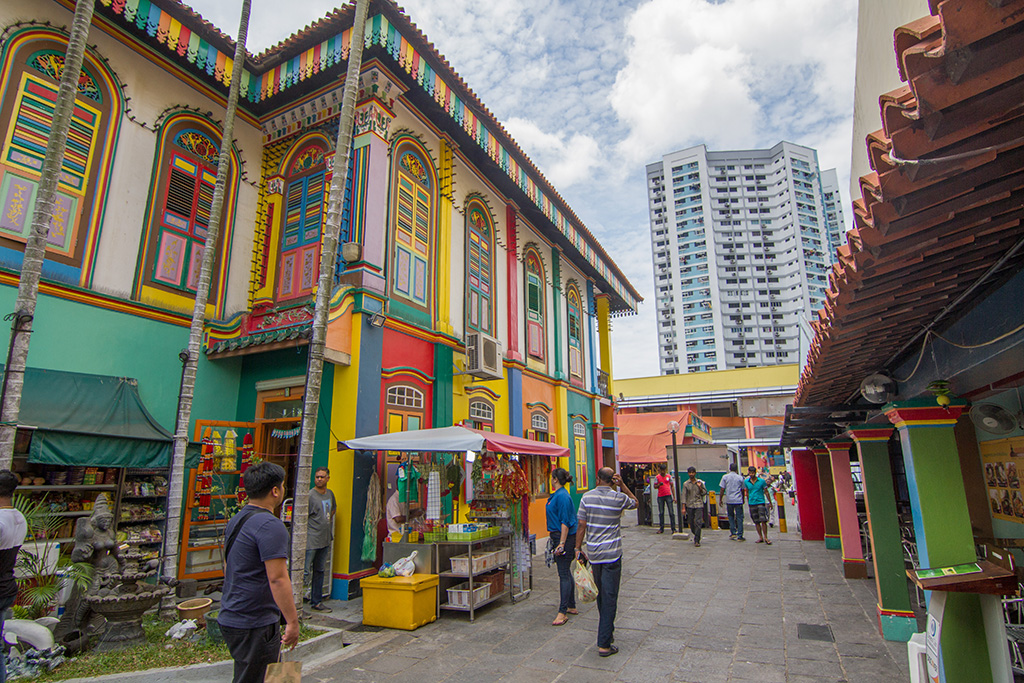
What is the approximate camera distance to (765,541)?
14188mm

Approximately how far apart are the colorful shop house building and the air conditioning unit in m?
0.05

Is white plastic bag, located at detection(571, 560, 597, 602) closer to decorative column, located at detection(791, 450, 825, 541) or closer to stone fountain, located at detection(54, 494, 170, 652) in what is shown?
stone fountain, located at detection(54, 494, 170, 652)

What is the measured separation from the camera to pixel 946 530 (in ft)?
15.2

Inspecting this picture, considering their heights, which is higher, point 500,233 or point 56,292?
point 500,233

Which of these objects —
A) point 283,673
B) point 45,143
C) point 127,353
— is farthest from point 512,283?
point 283,673

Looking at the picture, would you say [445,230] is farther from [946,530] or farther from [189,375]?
[946,530]

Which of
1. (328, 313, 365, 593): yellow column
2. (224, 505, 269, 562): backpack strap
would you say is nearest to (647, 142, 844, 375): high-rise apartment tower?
(328, 313, 365, 593): yellow column

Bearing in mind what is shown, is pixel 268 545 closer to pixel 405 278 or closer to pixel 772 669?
pixel 772 669

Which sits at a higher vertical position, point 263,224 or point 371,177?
point 371,177

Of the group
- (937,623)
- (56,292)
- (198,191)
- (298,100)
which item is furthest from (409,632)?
(298,100)

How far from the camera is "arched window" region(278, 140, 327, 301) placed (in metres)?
10.0

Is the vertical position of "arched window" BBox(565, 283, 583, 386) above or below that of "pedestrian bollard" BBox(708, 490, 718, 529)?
above

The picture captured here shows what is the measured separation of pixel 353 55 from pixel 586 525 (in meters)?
6.40

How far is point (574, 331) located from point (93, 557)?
46.6 ft
